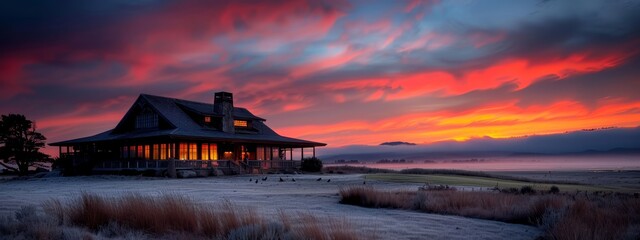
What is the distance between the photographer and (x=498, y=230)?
33.2 ft

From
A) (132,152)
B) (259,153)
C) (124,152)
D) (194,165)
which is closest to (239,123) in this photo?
(259,153)

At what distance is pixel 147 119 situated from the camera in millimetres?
42781

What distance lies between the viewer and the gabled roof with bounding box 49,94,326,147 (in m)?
38.4

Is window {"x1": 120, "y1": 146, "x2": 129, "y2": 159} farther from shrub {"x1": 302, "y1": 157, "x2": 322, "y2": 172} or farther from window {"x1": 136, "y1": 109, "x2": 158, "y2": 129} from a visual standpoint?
shrub {"x1": 302, "y1": 157, "x2": 322, "y2": 172}

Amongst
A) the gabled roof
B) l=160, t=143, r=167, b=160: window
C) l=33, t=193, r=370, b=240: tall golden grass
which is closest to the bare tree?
the gabled roof

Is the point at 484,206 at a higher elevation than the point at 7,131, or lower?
lower

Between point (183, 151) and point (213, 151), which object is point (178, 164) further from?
point (213, 151)

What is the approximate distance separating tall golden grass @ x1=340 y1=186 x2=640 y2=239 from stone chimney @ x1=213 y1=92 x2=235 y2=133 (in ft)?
102

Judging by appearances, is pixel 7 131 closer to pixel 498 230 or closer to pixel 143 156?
pixel 143 156

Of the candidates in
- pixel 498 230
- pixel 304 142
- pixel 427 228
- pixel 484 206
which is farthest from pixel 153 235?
pixel 304 142

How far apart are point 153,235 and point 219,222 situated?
1.35 meters

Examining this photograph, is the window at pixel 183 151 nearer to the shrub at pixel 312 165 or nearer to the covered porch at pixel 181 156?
the covered porch at pixel 181 156

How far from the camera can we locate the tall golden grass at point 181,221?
25.7 ft

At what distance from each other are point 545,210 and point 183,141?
107ft
